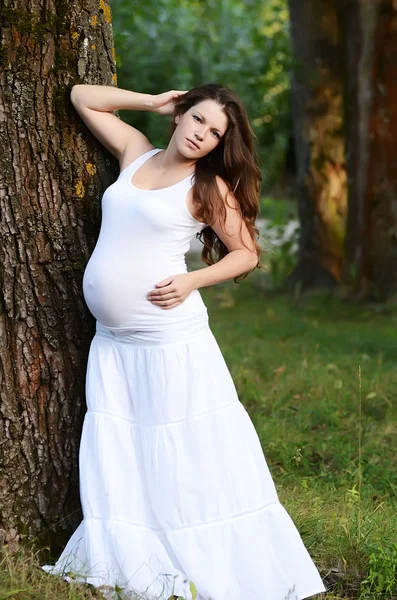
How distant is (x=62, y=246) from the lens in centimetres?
305

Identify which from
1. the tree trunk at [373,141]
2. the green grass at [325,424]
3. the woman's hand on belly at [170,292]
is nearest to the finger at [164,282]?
the woman's hand on belly at [170,292]

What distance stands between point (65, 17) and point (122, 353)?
1.16 meters

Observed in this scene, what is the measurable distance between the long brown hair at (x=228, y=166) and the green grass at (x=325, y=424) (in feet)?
2.70

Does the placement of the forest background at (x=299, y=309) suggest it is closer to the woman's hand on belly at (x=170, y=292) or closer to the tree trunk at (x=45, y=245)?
the tree trunk at (x=45, y=245)

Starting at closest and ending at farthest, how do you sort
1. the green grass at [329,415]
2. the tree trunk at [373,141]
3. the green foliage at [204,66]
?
the green grass at [329,415] → the tree trunk at [373,141] → the green foliage at [204,66]

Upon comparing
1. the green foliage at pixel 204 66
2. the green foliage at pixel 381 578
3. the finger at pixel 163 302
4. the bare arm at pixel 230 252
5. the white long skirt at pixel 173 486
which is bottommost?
the green foliage at pixel 381 578

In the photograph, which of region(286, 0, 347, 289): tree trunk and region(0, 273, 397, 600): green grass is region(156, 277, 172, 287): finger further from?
region(286, 0, 347, 289): tree trunk

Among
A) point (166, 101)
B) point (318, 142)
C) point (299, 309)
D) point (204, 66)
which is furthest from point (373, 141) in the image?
point (204, 66)

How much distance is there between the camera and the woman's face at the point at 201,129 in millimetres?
2979

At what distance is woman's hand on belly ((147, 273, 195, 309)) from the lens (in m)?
2.92

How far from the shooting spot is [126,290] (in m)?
2.93

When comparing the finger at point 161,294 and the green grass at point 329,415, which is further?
the green grass at point 329,415

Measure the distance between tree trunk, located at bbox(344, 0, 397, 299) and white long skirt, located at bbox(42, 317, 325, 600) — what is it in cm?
517

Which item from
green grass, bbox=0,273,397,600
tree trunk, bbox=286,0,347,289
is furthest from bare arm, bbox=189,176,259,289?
tree trunk, bbox=286,0,347,289
